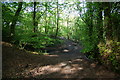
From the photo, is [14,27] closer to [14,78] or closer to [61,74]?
[14,78]

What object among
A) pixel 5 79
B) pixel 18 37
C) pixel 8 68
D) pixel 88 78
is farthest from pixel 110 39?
pixel 18 37

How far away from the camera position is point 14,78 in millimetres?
4742

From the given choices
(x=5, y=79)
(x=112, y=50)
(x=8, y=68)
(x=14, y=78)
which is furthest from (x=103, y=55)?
(x=8, y=68)

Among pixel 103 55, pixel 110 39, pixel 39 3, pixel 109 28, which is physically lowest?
pixel 103 55

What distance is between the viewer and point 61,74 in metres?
5.08

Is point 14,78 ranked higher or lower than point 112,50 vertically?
lower

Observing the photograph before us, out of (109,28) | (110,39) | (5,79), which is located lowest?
(5,79)

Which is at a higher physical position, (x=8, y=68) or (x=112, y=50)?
(x=112, y=50)

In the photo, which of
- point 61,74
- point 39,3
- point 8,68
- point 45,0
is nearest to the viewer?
point 61,74

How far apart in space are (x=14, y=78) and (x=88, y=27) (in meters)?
6.32

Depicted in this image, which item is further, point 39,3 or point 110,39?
point 39,3

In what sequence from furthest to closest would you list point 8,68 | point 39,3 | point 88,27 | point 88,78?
point 39,3 → point 88,27 → point 8,68 → point 88,78

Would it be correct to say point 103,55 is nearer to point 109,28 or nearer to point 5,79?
point 109,28

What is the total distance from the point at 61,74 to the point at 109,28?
3783 millimetres
